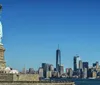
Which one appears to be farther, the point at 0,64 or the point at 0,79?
the point at 0,64

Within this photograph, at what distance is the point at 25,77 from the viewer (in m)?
82.2

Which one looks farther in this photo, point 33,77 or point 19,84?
point 33,77

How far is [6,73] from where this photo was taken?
7975 centimetres

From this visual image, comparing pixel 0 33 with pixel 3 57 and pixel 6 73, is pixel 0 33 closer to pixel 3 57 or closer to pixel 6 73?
pixel 3 57

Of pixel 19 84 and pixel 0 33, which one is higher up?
pixel 0 33

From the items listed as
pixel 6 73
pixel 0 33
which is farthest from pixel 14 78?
pixel 0 33

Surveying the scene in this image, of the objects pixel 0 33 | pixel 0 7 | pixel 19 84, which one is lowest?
pixel 19 84

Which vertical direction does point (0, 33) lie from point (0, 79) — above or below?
above

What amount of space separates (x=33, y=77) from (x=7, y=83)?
9.02 meters

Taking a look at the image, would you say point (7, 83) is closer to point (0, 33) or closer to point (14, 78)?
point (14, 78)

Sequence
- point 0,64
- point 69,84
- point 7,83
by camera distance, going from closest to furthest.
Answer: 1. point 7,83
2. point 69,84
3. point 0,64

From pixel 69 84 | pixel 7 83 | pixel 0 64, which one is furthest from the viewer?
pixel 0 64

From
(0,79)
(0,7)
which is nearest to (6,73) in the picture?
(0,79)

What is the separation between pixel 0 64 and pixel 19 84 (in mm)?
13936
